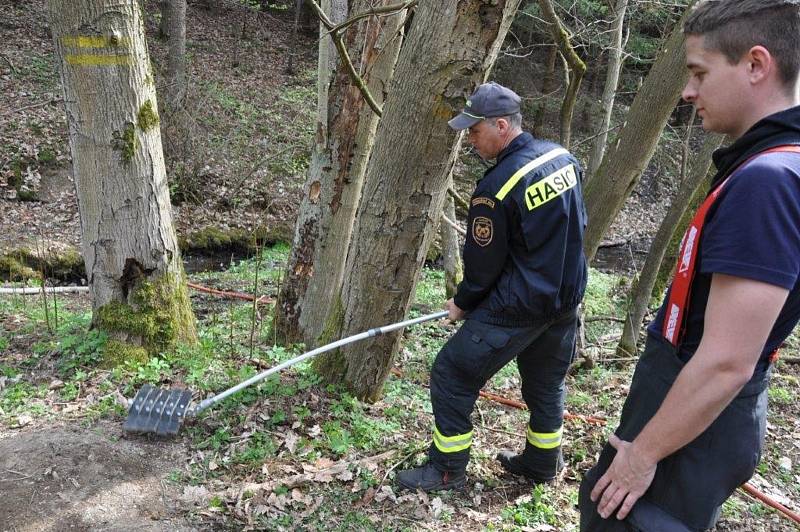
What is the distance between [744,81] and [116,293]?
14.2 feet

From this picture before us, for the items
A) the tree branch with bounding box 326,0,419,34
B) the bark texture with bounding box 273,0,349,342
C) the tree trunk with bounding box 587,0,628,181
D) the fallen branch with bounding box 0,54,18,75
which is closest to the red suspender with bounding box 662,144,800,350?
the tree branch with bounding box 326,0,419,34

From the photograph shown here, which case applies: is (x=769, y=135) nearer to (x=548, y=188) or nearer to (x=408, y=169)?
(x=548, y=188)

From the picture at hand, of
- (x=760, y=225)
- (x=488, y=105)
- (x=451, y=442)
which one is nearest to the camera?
(x=760, y=225)

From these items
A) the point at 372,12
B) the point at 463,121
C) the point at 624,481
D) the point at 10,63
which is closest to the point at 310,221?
the point at 372,12

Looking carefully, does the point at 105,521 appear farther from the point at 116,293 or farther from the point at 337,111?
the point at 337,111

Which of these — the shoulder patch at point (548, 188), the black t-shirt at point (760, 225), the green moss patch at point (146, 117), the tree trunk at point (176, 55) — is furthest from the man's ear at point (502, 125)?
the tree trunk at point (176, 55)

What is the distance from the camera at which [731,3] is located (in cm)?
161

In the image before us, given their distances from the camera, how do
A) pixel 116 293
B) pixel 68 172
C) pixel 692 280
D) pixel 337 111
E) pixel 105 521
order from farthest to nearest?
1. pixel 68 172
2. pixel 337 111
3. pixel 116 293
4. pixel 105 521
5. pixel 692 280

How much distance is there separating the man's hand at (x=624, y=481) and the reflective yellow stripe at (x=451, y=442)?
146cm

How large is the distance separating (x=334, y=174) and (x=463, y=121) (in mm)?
3331

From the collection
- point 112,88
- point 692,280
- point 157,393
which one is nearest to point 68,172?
point 112,88

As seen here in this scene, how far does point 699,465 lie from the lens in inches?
72.9

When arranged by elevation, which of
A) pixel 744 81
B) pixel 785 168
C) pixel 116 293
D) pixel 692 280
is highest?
pixel 744 81

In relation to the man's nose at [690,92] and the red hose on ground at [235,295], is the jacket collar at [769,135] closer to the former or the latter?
the man's nose at [690,92]
